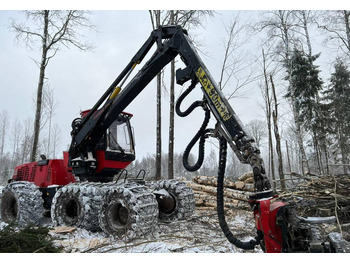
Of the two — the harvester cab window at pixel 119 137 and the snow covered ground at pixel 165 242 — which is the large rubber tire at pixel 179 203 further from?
the harvester cab window at pixel 119 137

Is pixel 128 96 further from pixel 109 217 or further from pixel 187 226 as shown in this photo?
pixel 187 226

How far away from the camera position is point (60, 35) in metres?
12.9

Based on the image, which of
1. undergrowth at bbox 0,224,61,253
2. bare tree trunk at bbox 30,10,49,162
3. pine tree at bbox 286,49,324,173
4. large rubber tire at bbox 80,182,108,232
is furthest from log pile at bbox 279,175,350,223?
pine tree at bbox 286,49,324,173

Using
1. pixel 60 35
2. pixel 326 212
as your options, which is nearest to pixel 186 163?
pixel 326 212

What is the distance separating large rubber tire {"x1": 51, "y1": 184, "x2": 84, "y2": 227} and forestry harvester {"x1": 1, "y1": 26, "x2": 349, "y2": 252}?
2 cm

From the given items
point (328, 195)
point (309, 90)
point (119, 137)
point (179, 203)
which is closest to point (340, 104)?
point (309, 90)

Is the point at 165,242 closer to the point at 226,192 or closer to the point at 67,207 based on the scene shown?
the point at 67,207

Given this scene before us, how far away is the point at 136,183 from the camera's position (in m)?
4.70

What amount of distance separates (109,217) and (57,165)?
103 inches

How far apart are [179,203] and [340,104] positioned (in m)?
20.4

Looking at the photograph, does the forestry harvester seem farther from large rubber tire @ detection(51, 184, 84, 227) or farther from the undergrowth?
the undergrowth

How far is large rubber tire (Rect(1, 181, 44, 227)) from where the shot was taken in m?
5.38

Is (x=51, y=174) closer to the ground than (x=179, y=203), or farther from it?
farther from it

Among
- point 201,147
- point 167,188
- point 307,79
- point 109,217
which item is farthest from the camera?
point 307,79
